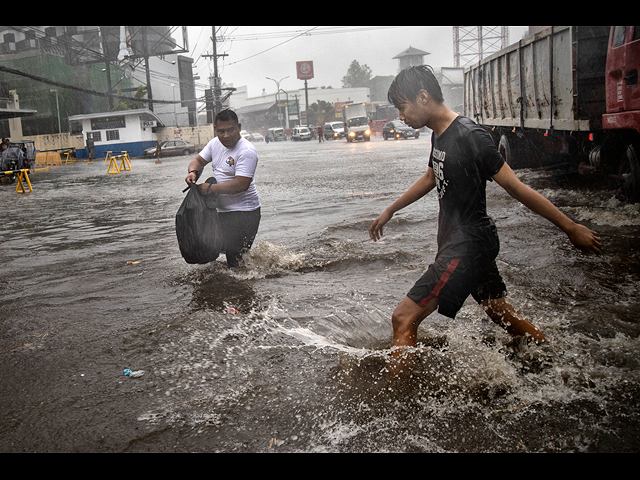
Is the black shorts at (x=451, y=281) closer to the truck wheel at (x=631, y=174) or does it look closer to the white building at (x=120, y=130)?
the truck wheel at (x=631, y=174)

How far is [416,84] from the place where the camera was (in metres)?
2.71

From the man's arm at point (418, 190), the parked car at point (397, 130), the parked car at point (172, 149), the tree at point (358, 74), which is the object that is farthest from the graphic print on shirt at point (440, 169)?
the tree at point (358, 74)

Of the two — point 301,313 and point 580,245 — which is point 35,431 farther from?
point 580,245

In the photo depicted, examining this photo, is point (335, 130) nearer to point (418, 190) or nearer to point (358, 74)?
point (418, 190)

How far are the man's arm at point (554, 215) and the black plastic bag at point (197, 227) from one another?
10.0 feet

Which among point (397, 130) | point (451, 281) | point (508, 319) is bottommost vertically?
point (508, 319)

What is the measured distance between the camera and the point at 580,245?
8.25 ft

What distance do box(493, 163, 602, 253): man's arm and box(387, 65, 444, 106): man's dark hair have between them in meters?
0.51

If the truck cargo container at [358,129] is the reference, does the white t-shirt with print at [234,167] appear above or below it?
below

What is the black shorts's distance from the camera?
270cm

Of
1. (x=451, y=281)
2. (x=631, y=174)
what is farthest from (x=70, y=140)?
(x=451, y=281)

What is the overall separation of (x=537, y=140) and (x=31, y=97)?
48858 millimetres

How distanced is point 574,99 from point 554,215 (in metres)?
6.77

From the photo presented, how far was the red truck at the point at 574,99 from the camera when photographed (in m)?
6.81
